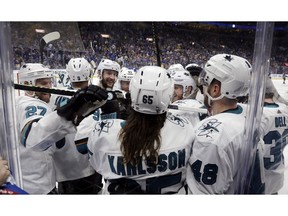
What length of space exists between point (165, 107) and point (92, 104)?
0.29 m

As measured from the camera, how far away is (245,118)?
1020 millimetres

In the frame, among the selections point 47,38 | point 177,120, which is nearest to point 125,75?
point 47,38

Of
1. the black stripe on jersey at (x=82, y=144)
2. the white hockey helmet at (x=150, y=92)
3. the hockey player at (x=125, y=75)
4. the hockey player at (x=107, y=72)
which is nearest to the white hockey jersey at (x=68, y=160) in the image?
the black stripe on jersey at (x=82, y=144)

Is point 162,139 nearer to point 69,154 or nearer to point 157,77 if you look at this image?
point 157,77

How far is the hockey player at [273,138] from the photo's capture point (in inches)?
45.0

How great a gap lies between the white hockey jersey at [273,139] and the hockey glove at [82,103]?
0.62 meters

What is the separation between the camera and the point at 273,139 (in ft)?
3.91

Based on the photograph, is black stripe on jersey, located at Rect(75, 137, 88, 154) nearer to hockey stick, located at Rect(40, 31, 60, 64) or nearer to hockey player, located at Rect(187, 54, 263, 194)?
hockey player, located at Rect(187, 54, 263, 194)

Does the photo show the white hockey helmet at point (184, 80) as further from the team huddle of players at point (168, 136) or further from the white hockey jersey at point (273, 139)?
the white hockey jersey at point (273, 139)

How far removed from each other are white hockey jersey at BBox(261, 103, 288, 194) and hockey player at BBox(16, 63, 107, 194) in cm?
64

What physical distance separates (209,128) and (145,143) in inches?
9.1

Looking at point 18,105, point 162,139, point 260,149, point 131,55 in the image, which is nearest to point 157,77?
point 162,139

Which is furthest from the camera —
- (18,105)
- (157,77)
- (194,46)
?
(194,46)

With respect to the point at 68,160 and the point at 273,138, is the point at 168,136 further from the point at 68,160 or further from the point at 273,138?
the point at 68,160
